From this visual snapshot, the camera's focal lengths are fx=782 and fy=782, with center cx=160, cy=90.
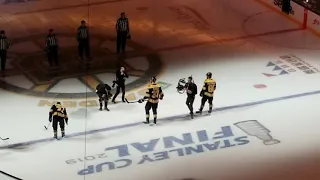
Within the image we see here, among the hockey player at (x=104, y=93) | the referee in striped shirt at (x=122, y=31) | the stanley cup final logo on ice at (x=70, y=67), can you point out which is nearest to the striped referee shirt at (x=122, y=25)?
the referee in striped shirt at (x=122, y=31)

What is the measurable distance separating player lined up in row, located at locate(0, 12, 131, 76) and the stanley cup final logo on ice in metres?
0.12

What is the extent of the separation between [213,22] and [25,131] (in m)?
6.60

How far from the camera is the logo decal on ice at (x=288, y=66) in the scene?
48.2ft

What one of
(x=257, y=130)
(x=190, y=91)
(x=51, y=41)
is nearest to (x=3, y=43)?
(x=51, y=41)

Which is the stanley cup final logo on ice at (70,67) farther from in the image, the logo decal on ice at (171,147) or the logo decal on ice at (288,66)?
the logo decal on ice at (171,147)

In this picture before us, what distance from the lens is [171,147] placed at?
1164cm

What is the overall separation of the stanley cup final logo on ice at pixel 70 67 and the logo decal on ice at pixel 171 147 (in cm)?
224

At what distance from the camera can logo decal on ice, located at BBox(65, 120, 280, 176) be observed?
11203 mm

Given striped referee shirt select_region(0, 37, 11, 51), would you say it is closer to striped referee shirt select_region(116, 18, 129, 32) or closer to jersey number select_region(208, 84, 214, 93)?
striped referee shirt select_region(116, 18, 129, 32)

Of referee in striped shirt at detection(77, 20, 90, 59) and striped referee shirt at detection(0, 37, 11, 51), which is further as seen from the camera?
referee in striped shirt at detection(77, 20, 90, 59)

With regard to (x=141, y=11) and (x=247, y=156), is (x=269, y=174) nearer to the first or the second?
(x=247, y=156)

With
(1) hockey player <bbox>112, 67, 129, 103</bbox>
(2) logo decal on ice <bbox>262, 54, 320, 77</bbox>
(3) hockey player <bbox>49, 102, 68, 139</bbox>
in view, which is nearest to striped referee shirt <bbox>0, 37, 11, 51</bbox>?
(1) hockey player <bbox>112, 67, 129, 103</bbox>

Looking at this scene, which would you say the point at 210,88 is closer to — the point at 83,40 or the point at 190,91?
the point at 190,91

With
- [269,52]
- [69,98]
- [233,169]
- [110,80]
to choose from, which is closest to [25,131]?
[69,98]
